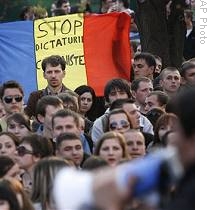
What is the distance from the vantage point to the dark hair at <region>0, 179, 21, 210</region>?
6.41 metres

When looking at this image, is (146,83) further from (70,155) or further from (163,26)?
(163,26)

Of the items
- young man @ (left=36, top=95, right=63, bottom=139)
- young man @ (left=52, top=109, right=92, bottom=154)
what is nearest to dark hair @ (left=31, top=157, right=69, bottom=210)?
young man @ (left=52, top=109, right=92, bottom=154)

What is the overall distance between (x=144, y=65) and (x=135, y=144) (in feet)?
13.1

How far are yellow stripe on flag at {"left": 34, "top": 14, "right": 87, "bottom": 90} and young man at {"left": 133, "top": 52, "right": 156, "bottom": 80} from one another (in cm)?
142

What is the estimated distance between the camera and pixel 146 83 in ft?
36.6

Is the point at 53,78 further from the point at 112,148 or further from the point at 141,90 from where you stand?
the point at 112,148

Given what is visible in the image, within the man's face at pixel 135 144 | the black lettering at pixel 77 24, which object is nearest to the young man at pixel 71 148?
the man's face at pixel 135 144

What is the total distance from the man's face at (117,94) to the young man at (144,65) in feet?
5.29

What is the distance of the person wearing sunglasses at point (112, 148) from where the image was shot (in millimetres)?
7730

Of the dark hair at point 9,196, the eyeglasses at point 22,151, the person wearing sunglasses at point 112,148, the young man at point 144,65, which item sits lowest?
the dark hair at point 9,196

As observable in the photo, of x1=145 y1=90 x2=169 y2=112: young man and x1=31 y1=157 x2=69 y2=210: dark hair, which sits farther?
x1=145 y1=90 x2=169 y2=112: young man

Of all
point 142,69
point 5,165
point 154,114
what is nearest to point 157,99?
point 154,114

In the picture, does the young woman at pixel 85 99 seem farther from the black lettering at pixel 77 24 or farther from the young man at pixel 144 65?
the black lettering at pixel 77 24

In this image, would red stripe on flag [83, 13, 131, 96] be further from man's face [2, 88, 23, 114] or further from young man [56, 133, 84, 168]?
young man [56, 133, 84, 168]
